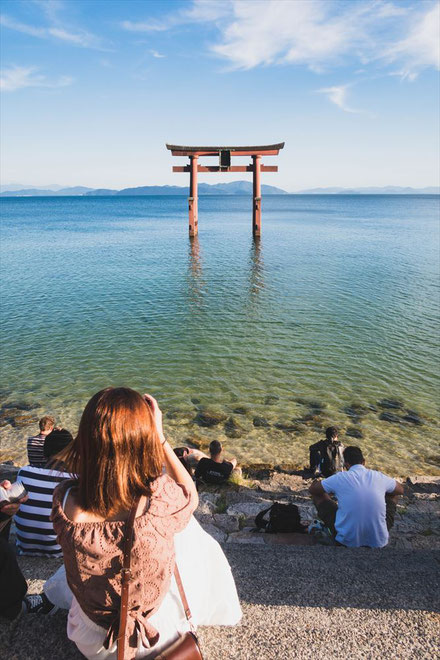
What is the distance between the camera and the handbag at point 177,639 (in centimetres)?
203

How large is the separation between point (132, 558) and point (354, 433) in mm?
8002

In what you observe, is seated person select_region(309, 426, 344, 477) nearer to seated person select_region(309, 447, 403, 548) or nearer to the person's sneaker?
seated person select_region(309, 447, 403, 548)

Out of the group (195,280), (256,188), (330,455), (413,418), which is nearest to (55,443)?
(330,455)

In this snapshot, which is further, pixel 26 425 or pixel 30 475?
pixel 26 425

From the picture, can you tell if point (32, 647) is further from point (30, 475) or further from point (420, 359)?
point (420, 359)

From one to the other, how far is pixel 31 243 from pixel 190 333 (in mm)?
31954

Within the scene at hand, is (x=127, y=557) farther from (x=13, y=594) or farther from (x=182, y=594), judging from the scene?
(x=13, y=594)

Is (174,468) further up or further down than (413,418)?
further up

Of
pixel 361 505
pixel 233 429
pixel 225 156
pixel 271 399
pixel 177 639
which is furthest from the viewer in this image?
pixel 225 156

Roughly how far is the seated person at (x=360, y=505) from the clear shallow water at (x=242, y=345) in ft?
12.5

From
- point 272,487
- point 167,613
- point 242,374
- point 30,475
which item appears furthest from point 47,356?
point 167,613

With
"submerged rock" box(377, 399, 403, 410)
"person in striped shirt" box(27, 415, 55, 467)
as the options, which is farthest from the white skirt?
"submerged rock" box(377, 399, 403, 410)

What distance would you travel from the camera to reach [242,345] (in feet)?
46.9

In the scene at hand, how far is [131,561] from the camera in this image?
206 cm
